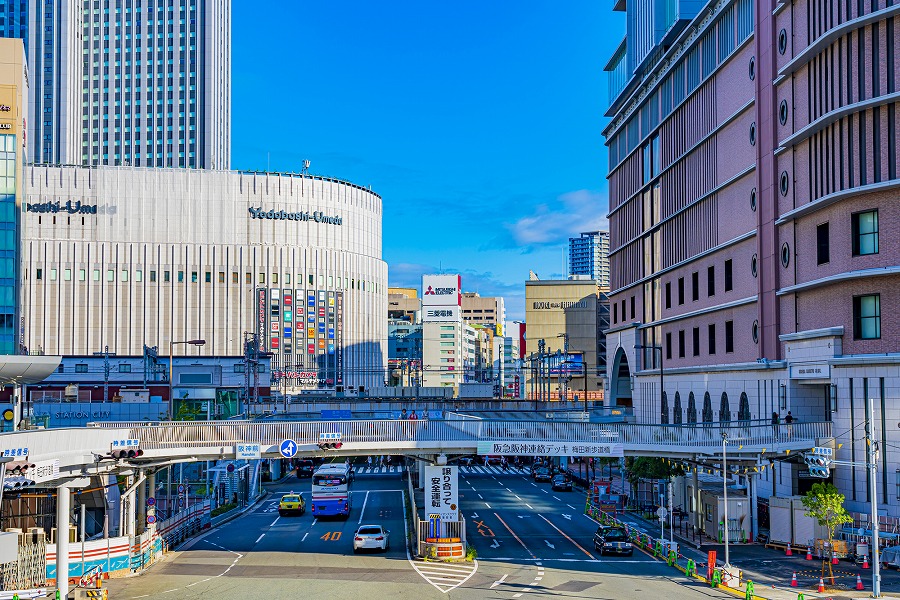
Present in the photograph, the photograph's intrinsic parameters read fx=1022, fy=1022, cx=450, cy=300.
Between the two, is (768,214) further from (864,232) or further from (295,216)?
(295,216)

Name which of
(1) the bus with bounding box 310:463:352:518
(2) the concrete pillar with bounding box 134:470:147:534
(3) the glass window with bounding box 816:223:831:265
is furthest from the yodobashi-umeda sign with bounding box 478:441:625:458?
(1) the bus with bounding box 310:463:352:518

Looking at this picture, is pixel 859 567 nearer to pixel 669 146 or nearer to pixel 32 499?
pixel 32 499

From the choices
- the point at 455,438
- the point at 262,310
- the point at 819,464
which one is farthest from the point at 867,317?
the point at 262,310

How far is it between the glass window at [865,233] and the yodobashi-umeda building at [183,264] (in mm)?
124920

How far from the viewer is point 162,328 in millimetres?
178000

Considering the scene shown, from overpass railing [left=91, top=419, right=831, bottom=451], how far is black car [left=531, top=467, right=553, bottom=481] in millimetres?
52206

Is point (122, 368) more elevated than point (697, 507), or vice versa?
point (122, 368)

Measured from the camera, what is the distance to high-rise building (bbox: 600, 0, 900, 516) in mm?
53250

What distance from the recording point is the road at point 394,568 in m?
41.9

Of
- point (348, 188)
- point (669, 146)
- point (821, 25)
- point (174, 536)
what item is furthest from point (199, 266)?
point (821, 25)

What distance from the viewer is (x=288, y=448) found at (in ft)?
156

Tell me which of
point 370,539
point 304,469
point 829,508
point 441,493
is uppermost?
point 441,493

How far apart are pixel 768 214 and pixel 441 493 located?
29671 millimetres

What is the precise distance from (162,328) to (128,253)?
14237 mm
